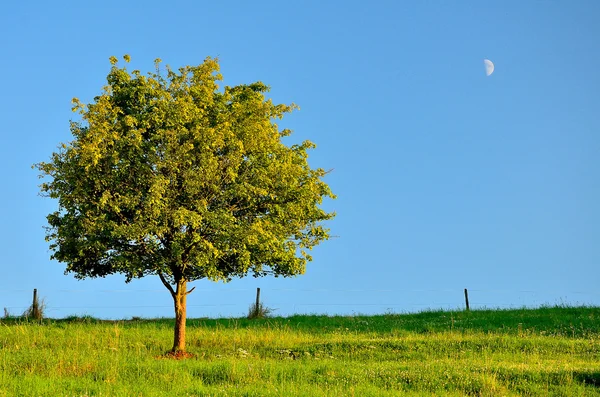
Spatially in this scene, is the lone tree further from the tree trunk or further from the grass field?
the grass field

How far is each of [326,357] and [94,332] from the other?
12.9 meters

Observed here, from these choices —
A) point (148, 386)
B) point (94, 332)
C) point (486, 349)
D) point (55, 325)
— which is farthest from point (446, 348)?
point (55, 325)

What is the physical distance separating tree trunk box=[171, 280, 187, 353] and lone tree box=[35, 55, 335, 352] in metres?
0.05

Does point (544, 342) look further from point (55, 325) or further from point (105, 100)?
point (55, 325)

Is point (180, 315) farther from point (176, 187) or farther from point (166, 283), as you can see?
point (176, 187)

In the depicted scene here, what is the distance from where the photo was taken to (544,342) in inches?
1160

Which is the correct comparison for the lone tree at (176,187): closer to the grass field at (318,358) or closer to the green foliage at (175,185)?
the green foliage at (175,185)

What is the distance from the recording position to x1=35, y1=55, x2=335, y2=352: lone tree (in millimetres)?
25297

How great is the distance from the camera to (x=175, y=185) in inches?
1019

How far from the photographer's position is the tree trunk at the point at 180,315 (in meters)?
27.0

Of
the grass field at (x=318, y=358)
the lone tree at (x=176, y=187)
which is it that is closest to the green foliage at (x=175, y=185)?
the lone tree at (x=176, y=187)

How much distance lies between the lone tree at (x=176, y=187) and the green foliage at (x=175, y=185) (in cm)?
5

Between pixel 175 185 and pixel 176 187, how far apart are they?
9.2 inches

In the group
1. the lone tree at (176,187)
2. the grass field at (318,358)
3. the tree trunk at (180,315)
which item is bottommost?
the grass field at (318,358)
